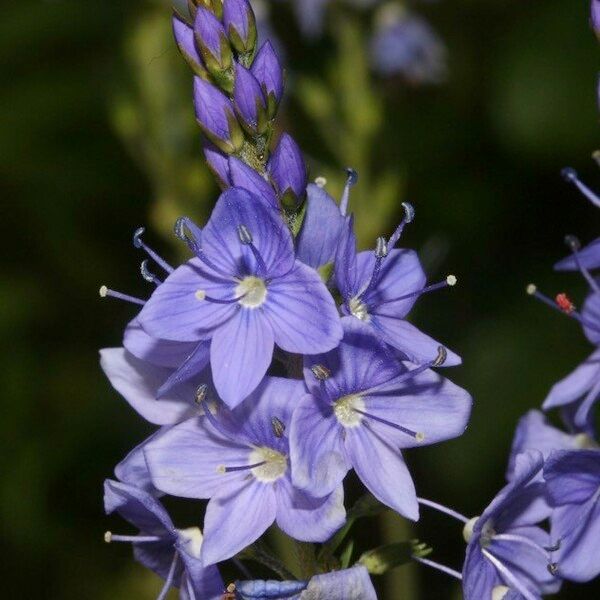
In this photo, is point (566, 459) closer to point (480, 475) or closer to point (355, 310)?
Result: point (355, 310)

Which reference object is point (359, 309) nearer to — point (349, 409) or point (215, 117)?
point (349, 409)

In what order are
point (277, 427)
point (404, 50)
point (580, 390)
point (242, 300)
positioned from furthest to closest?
1. point (404, 50)
2. point (580, 390)
3. point (242, 300)
4. point (277, 427)

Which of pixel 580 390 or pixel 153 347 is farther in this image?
pixel 580 390

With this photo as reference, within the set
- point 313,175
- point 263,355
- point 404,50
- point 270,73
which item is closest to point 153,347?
point 263,355

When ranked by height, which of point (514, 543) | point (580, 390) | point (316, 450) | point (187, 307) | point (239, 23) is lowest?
point (514, 543)

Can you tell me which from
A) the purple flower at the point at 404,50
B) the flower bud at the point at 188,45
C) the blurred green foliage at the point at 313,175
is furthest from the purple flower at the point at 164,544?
the purple flower at the point at 404,50

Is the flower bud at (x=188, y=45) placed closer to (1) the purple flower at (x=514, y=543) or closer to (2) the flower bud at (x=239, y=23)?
(2) the flower bud at (x=239, y=23)

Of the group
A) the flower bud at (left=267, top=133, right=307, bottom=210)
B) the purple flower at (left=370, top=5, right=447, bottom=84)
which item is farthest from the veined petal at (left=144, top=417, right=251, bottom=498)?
the purple flower at (left=370, top=5, right=447, bottom=84)
